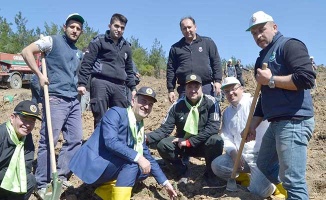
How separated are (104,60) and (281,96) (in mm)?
2517

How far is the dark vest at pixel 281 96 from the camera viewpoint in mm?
3240

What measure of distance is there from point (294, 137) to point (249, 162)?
4.35 ft

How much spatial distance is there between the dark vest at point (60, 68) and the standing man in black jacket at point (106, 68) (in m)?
0.39

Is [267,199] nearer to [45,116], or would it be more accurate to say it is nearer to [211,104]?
[211,104]

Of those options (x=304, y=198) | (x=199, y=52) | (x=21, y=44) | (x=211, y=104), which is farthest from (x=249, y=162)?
(x=21, y=44)

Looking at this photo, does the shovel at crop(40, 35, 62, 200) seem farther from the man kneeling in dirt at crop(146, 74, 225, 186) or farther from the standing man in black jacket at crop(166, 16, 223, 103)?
the standing man in black jacket at crop(166, 16, 223, 103)

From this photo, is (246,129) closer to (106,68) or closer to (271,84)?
(271,84)

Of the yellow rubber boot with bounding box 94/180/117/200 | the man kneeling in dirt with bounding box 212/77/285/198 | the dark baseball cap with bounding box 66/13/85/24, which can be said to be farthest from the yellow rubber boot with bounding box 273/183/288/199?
the dark baseball cap with bounding box 66/13/85/24

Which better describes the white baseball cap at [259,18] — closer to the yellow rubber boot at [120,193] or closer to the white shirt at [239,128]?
the white shirt at [239,128]

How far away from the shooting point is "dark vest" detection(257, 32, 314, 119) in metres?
3.24

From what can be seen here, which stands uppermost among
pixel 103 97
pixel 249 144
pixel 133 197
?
pixel 103 97

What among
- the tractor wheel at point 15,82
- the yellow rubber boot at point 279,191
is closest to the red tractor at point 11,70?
the tractor wheel at point 15,82

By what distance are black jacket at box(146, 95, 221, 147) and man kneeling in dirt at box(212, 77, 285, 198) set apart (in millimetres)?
191

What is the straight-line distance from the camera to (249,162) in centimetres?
448
